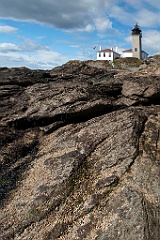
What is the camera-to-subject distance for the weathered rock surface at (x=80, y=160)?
1525cm

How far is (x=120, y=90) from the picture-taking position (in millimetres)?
27875

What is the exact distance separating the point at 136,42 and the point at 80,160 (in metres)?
152

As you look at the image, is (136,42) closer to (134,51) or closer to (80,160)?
(134,51)

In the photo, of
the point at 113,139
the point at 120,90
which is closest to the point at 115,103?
the point at 120,90

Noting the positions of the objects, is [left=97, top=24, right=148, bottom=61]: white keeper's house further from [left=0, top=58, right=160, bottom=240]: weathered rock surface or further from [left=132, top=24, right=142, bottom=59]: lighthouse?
[left=0, top=58, right=160, bottom=240]: weathered rock surface

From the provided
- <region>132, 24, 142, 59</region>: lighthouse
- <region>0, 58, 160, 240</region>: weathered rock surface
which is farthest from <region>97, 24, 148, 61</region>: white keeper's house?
<region>0, 58, 160, 240</region>: weathered rock surface

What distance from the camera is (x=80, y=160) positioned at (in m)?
19.0

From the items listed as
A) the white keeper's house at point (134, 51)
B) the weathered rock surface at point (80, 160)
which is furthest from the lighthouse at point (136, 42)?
the weathered rock surface at point (80, 160)

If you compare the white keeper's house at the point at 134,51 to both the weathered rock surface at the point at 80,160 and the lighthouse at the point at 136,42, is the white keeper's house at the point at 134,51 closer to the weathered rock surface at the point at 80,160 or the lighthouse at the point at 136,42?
the lighthouse at the point at 136,42

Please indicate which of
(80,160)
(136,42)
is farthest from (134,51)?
(80,160)

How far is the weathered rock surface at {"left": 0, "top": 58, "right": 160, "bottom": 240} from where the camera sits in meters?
15.2

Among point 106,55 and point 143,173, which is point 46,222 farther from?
point 106,55

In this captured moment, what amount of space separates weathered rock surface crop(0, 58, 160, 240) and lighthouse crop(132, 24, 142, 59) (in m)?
138

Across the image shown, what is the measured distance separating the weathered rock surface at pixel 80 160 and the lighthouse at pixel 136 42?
138193mm
